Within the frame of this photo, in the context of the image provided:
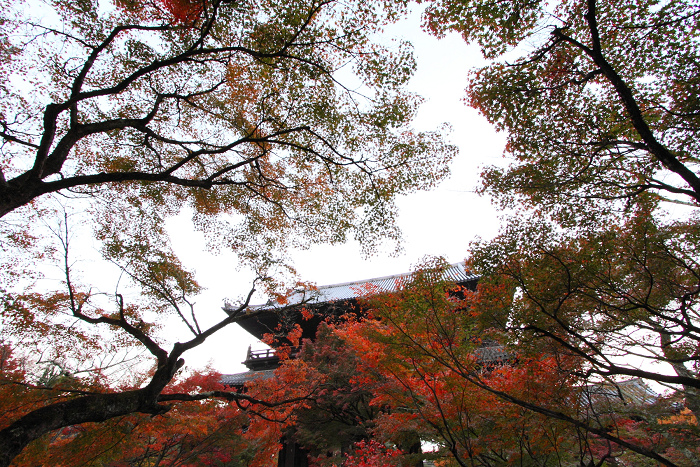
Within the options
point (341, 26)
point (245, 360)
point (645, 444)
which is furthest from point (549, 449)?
point (245, 360)

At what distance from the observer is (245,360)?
1366 centimetres

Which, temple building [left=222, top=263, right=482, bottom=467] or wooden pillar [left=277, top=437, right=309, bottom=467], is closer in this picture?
temple building [left=222, top=263, right=482, bottom=467]

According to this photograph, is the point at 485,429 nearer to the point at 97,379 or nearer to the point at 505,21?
the point at 505,21

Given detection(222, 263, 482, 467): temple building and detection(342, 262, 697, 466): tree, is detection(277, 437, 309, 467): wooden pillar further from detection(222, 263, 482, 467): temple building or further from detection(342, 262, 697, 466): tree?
detection(342, 262, 697, 466): tree

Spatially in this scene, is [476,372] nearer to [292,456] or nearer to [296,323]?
[296,323]

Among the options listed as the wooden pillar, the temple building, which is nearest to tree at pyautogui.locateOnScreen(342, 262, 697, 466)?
the temple building

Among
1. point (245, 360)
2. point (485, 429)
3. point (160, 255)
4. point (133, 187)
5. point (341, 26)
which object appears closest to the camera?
point (341, 26)

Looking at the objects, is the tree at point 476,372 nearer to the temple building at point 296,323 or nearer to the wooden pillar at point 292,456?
the temple building at point 296,323

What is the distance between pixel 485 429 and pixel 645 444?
13.0ft

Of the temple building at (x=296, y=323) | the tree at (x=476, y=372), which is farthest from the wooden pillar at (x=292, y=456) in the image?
the tree at (x=476, y=372)

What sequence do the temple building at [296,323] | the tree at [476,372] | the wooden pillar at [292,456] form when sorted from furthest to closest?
the wooden pillar at [292,456]
the temple building at [296,323]
the tree at [476,372]

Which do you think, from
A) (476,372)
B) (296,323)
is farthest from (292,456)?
(476,372)

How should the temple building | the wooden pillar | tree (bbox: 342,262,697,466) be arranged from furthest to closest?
the wooden pillar < the temple building < tree (bbox: 342,262,697,466)

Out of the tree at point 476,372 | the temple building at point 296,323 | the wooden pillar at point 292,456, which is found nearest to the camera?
the tree at point 476,372
